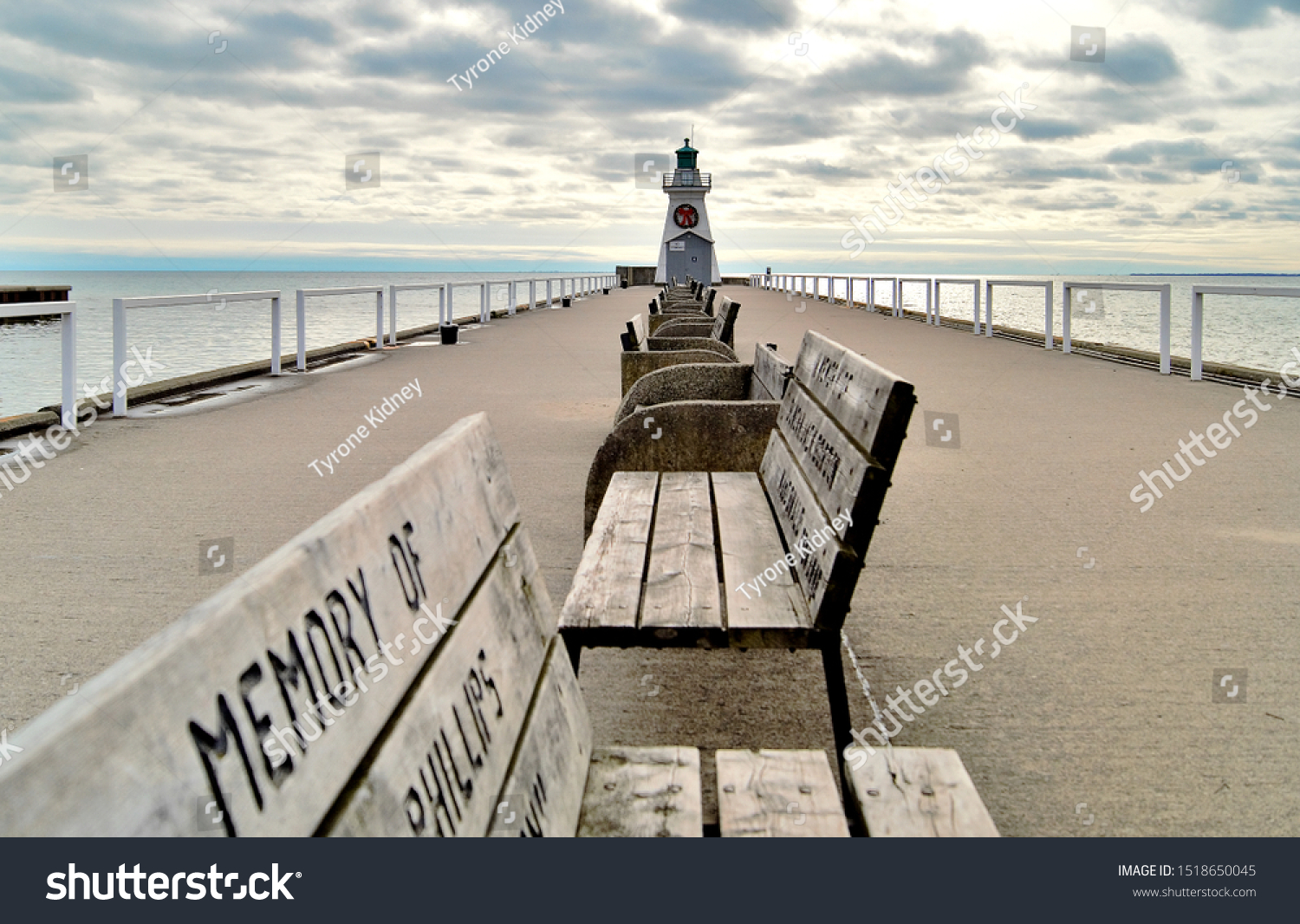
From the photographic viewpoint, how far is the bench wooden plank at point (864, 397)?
239 cm

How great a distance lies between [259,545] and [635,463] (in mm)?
1800

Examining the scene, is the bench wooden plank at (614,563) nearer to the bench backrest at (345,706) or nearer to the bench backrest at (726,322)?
the bench backrest at (345,706)

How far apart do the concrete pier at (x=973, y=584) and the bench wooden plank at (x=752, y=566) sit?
0.47 m

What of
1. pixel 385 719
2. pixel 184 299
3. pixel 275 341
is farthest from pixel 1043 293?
pixel 385 719

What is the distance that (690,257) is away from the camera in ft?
222

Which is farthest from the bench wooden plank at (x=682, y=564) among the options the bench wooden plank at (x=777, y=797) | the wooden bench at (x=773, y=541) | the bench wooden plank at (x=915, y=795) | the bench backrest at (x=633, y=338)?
the bench backrest at (x=633, y=338)

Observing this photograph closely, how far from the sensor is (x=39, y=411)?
8586mm

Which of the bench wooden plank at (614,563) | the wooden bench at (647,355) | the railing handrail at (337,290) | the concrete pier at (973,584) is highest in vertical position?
the railing handrail at (337,290)

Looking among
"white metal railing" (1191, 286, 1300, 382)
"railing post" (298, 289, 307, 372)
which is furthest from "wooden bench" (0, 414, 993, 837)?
"railing post" (298, 289, 307, 372)

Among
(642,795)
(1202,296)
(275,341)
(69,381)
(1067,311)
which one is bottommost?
(642,795)

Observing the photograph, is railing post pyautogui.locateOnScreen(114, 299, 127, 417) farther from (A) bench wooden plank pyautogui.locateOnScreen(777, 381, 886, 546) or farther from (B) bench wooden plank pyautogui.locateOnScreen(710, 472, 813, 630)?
(A) bench wooden plank pyautogui.locateOnScreen(777, 381, 886, 546)

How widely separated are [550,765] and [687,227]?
6718 centimetres

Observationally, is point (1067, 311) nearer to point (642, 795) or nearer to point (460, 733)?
point (642, 795)

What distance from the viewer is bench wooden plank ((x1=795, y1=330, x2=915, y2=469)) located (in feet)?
7.84
